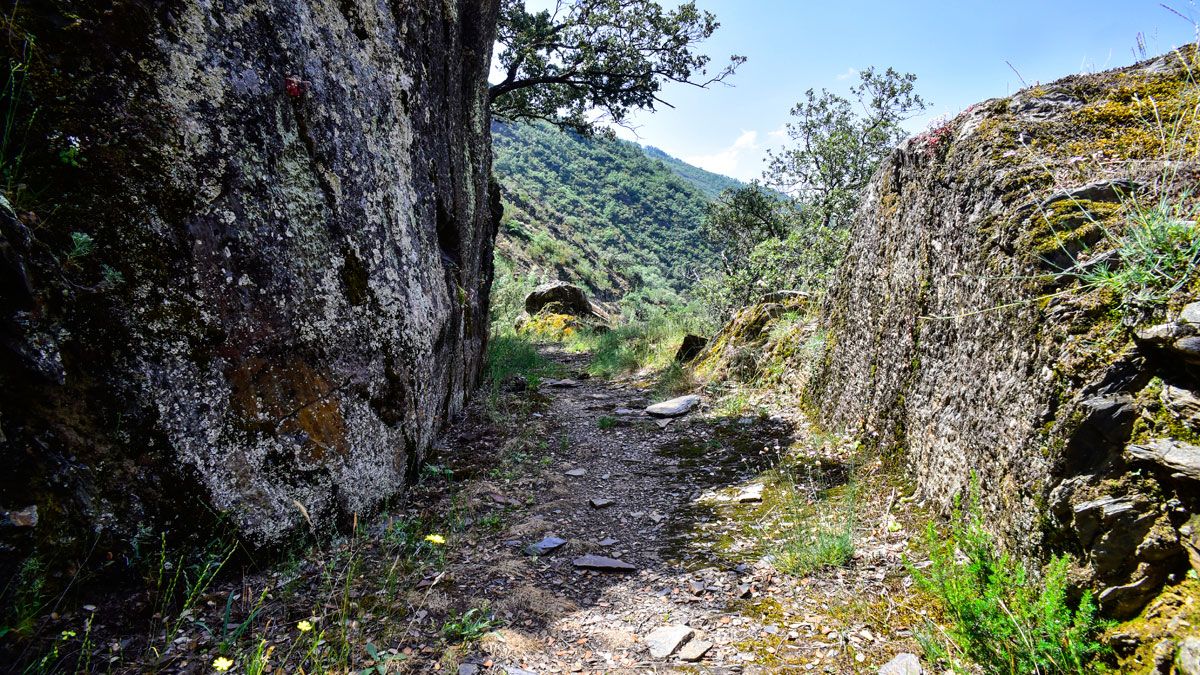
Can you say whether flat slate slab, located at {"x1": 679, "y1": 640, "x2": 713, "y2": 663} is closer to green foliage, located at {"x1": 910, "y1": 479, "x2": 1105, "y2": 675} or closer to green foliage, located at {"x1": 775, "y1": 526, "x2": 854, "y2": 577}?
green foliage, located at {"x1": 775, "y1": 526, "x2": 854, "y2": 577}

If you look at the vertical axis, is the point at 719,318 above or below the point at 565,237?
below

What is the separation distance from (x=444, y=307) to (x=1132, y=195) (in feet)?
13.8

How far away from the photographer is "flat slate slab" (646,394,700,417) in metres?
6.57

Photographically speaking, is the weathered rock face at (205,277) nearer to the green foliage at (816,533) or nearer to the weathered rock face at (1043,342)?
→ the green foliage at (816,533)

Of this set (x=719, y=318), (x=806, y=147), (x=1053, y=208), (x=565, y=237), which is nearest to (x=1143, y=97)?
(x=1053, y=208)

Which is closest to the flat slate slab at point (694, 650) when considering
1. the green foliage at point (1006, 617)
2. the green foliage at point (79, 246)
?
the green foliage at point (1006, 617)

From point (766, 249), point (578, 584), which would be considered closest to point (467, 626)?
point (578, 584)

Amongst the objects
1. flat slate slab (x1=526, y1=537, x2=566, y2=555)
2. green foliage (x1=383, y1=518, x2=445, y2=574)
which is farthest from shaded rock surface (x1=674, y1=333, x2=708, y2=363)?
green foliage (x1=383, y1=518, x2=445, y2=574)

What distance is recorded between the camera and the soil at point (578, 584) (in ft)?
7.41

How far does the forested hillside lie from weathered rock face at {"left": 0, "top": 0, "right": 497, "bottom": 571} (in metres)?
28.8

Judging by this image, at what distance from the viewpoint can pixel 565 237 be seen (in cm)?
4753

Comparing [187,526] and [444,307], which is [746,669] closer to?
[187,526]

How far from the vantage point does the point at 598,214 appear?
64562 mm

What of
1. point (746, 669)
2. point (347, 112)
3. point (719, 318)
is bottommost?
point (746, 669)
